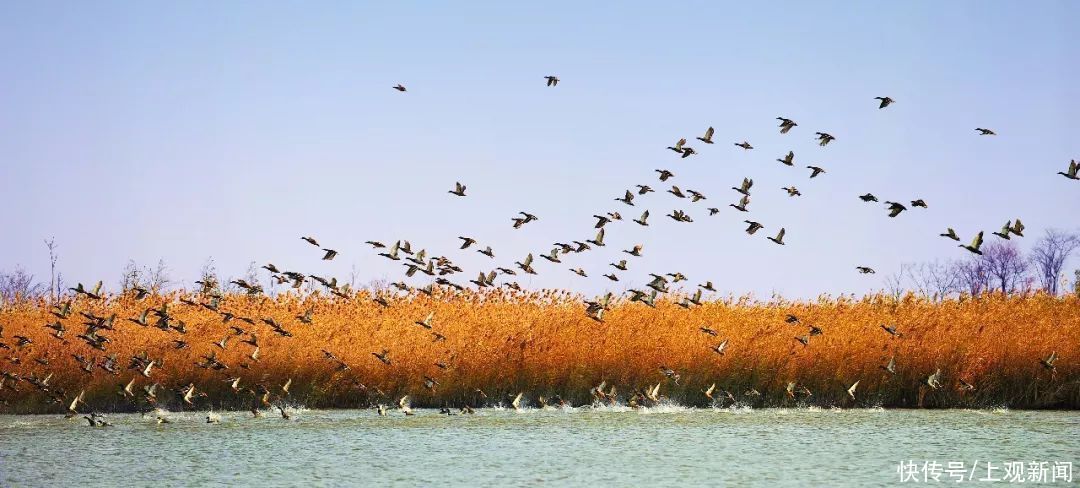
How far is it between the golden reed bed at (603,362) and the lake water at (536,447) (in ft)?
3.69

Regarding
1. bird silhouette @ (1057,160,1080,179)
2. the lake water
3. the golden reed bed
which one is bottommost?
the lake water

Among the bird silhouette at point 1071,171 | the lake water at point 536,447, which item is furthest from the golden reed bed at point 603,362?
the bird silhouette at point 1071,171

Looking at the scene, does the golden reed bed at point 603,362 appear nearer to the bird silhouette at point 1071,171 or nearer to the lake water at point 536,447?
the lake water at point 536,447

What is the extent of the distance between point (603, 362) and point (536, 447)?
698 cm

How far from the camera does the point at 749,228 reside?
22250 mm

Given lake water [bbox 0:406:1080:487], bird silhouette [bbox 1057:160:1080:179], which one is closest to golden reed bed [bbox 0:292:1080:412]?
lake water [bbox 0:406:1080:487]

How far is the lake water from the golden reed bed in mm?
1125

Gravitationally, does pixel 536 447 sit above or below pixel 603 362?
below

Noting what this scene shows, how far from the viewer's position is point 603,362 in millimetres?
25375

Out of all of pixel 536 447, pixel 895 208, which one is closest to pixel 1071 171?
pixel 895 208

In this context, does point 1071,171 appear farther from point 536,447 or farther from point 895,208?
point 536,447

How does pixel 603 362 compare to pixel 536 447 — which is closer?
pixel 536 447

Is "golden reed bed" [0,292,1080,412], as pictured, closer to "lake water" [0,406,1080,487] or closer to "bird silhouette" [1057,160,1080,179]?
"lake water" [0,406,1080,487]

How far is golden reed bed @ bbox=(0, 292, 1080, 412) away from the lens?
973 inches
